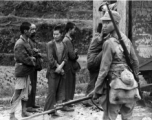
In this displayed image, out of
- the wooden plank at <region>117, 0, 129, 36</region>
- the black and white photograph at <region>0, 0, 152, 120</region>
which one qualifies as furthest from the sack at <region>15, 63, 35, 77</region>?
the wooden plank at <region>117, 0, 129, 36</region>

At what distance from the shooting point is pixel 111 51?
5426 millimetres

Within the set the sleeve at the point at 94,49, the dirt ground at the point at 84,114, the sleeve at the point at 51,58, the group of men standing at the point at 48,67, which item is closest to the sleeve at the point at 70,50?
the group of men standing at the point at 48,67

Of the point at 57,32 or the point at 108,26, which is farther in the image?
the point at 57,32

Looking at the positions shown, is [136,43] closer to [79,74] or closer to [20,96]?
[79,74]

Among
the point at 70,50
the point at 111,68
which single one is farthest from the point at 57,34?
the point at 111,68

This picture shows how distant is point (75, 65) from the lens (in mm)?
8133

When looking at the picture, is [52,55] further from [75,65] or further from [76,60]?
[76,60]

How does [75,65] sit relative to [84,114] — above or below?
above

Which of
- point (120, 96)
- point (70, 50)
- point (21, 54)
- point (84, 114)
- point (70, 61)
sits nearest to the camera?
point (120, 96)

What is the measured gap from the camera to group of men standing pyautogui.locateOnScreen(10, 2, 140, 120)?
5.46m

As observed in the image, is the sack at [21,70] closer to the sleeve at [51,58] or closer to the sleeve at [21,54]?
the sleeve at [21,54]

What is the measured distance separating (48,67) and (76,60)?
1035mm

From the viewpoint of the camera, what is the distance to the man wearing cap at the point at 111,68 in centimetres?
542

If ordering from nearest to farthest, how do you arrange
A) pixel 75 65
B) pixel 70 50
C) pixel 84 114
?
1. pixel 84 114
2. pixel 70 50
3. pixel 75 65
